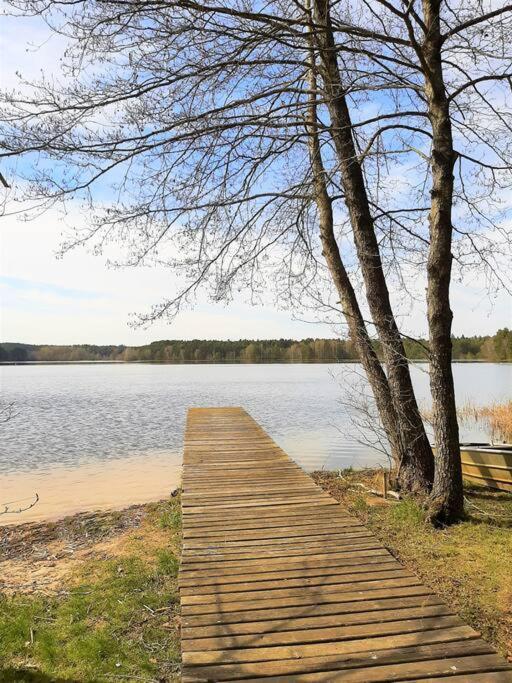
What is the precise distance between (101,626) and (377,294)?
16.4ft

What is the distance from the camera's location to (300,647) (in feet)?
8.61

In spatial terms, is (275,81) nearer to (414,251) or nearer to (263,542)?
(414,251)

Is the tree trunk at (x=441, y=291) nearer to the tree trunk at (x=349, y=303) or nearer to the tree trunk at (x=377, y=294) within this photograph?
the tree trunk at (x=377, y=294)

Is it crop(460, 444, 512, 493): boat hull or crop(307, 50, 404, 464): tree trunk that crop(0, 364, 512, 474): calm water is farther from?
crop(460, 444, 512, 493): boat hull

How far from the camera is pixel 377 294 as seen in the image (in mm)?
7266

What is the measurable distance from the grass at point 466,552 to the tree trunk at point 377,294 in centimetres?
60

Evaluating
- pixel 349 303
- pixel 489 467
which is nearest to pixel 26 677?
pixel 349 303

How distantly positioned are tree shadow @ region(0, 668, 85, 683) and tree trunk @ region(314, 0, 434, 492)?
4.82m

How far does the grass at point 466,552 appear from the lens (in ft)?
13.0

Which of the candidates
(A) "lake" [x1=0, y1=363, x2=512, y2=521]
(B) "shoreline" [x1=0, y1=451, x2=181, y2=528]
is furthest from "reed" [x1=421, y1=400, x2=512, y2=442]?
(B) "shoreline" [x1=0, y1=451, x2=181, y2=528]

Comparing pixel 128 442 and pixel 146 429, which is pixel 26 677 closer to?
pixel 128 442

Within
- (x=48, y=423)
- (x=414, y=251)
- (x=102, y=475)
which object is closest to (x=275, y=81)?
(x=414, y=251)

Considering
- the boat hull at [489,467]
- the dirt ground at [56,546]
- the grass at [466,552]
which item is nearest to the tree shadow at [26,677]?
the dirt ground at [56,546]

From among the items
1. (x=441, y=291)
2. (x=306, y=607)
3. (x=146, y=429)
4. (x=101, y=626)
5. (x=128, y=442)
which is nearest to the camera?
(x=306, y=607)
